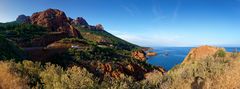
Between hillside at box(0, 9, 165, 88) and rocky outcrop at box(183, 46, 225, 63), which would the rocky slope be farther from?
rocky outcrop at box(183, 46, 225, 63)

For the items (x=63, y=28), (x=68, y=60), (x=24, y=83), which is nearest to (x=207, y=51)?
(x=68, y=60)

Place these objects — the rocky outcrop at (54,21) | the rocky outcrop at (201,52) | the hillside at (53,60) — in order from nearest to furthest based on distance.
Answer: the hillside at (53,60), the rocky outcrop at (201,52), the rocky outcrop at (54,21)

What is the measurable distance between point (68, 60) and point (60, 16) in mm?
84290

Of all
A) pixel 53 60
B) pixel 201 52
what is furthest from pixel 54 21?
pixel 201 52

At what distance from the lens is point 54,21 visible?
496ft

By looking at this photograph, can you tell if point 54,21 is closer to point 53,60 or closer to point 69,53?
point 69,53

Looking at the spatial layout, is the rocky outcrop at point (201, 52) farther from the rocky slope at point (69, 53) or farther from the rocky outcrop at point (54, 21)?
the rocky outcrop at point (54, 21)

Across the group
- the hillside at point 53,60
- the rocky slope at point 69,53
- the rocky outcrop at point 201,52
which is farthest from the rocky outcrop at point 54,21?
the rocky outcrop at point 201,52

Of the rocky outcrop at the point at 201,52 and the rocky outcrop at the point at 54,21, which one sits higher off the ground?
the rocky outcrop at the point at 54,21

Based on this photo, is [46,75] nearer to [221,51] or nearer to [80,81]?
[80,81]

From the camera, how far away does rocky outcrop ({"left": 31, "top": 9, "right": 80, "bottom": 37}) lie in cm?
14825

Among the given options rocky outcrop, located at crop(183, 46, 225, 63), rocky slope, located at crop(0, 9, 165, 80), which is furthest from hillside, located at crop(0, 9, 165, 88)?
rocky outcrop, located at crop(183, 46, 225, 63)

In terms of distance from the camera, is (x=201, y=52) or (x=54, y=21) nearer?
(x=201, y=52)

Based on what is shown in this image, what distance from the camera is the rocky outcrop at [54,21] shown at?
148 metres
